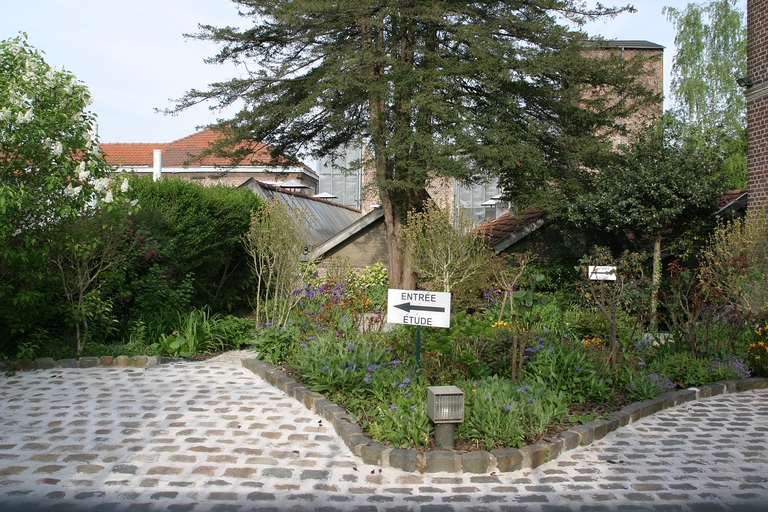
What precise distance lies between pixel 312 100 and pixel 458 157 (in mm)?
3476

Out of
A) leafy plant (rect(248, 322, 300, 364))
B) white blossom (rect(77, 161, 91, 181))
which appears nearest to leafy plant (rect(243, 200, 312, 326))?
leafy plant (rect(248, 322, 300, 364))

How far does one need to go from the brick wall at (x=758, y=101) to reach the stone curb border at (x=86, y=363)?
41.1ft

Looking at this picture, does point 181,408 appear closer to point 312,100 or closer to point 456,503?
point 456,503

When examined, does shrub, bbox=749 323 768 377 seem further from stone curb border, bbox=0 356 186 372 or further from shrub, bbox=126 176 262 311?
shrub, bbox=126 176 262 311

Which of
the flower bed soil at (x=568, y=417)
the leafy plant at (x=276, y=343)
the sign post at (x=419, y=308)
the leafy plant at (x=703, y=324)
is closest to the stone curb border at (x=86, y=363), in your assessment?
the leafy plant at (x=276, y=343)

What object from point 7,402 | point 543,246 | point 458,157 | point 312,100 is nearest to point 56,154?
point 7,402

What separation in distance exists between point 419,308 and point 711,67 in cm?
2995

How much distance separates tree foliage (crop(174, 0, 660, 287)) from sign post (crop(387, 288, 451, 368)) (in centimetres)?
688

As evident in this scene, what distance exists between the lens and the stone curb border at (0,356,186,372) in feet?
27.3

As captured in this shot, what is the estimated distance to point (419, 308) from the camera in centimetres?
632

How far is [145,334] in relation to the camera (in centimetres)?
962

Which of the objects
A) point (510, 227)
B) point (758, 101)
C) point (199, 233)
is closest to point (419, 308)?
point (199, 233)

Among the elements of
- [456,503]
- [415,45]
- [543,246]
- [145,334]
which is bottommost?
[456,503]

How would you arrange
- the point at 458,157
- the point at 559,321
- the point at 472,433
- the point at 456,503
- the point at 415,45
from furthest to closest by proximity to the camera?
the point at 415,45 → the point at 458,157 → the point at 559,321 → the point at 472,433 → the point at 456,503
